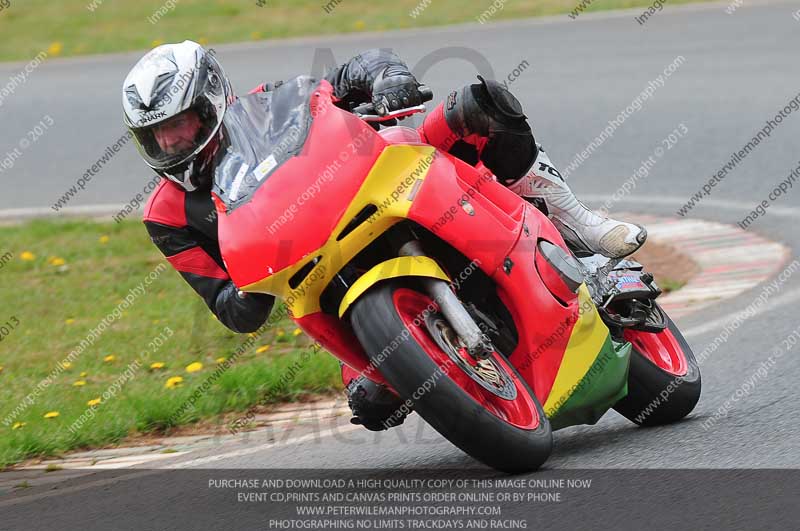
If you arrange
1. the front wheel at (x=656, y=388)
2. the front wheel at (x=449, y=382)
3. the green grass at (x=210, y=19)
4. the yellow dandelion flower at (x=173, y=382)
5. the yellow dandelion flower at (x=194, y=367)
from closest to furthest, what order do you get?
the front wheel at (x=449, y=382)
the front wheel at (x=656, y=388)
the yellow dandelion flower at (x=173, y=382)
the yellow dandelion flower at (x=194, y=367)
the green grass at (x=210, y=19)

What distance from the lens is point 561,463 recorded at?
4.52m

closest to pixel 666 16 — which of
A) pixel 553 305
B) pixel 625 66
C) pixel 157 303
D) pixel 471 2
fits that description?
pixel 625 66

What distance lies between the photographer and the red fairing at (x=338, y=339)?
438 centimetres

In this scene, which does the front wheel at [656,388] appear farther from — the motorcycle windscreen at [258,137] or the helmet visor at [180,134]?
the helmet visor at [180,134]

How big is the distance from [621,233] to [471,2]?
12783 millimetres

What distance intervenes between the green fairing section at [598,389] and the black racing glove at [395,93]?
3.75ft

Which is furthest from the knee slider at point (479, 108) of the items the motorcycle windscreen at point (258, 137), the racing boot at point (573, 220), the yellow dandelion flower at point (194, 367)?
the yellow dandelion flower at point (194, 367)

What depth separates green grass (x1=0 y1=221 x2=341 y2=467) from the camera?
241 inches

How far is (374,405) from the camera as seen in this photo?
4.89 meters

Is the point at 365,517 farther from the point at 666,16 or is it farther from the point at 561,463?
the point at 666,16

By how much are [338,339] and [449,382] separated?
23.1 inches

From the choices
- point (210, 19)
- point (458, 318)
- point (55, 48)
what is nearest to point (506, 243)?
point (458, 318)

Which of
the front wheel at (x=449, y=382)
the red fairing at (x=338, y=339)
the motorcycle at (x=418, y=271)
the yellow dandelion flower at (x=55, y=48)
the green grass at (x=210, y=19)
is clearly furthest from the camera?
the yellow dandelion flower at (x=55, y=48)

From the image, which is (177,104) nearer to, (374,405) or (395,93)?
(395,93)
